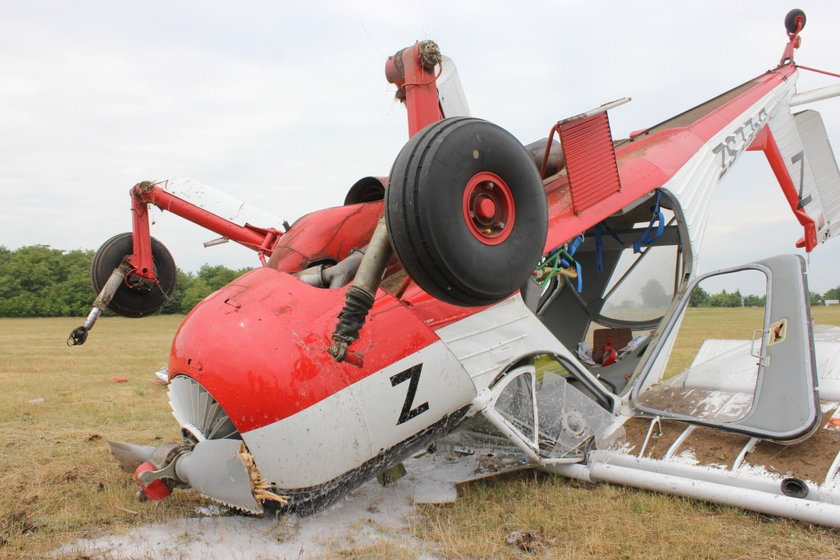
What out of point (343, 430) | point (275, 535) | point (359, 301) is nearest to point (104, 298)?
point (275, 535)

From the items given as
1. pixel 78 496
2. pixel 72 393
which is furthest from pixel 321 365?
pixel 72 393

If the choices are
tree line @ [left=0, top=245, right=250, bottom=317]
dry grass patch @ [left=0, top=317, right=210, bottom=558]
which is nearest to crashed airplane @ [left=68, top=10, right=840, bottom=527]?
dry grass patch @ [left=0, top=317, right=210, bottom=558]

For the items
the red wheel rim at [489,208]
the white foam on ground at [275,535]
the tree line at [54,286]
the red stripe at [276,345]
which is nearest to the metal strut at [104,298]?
the red stripe at [276,345]

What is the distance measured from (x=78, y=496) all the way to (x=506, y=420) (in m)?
2.72

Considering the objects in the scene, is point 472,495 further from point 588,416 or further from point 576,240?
point 576,240

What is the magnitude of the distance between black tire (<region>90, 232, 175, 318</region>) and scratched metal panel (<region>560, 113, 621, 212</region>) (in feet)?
11.3

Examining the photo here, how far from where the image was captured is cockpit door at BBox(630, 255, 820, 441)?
3877mm

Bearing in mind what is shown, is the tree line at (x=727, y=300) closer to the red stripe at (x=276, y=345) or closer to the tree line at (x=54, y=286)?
the red stripe at (x=276, y=345)

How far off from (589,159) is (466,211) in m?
2.41

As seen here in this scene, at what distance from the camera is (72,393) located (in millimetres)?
8602

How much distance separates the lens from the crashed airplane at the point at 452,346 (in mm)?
2921

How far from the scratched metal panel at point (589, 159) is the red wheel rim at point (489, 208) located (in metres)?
1.85

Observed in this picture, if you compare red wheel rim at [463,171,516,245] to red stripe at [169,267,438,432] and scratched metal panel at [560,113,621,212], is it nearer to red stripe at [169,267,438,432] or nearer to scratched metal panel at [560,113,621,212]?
red stripe at [169,267,438,432]

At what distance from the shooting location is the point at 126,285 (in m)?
5.11
